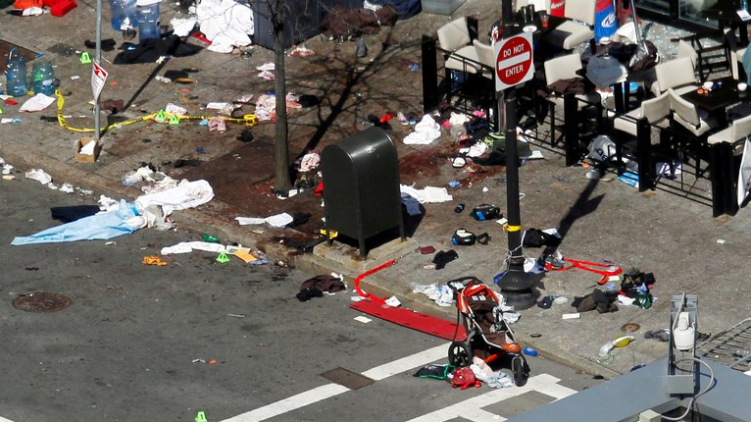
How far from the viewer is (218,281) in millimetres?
17391

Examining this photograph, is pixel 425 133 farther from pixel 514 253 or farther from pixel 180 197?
pixel 514 253

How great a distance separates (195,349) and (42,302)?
220 centimetres

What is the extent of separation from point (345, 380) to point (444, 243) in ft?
10.7

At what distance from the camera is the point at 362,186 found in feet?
55.9

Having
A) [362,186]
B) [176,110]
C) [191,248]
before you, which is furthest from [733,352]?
[176,110]

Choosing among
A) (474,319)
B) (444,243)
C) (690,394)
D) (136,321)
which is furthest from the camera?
(444,243)

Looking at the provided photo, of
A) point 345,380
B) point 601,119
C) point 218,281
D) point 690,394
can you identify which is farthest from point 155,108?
point 690,394

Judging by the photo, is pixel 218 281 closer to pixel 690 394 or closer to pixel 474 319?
pixel 474 319

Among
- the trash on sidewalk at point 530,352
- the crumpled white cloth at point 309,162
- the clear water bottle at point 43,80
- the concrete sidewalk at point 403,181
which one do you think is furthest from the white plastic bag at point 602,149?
the clear water bottle at point 43,80

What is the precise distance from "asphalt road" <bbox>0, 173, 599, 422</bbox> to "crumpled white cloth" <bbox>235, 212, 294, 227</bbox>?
0.64m

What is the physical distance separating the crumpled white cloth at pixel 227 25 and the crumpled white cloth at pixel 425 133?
4327 millimetres

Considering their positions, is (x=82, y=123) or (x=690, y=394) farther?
(x=82, y=123)

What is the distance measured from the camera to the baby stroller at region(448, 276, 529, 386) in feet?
48.1

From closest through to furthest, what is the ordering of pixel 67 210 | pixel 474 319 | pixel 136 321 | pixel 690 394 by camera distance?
pixel 690 394, pixel 474 319, pixel 136 321, pixel 67 210
